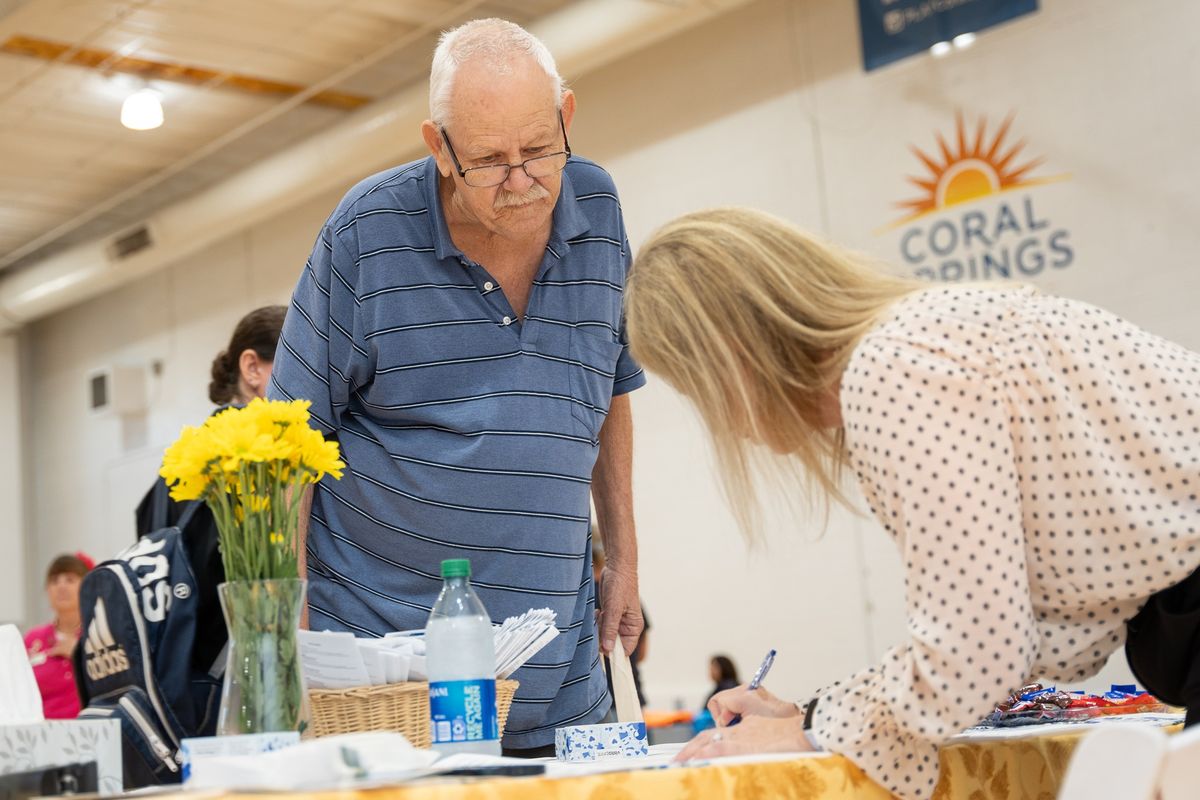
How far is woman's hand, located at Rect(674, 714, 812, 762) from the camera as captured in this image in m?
1.39

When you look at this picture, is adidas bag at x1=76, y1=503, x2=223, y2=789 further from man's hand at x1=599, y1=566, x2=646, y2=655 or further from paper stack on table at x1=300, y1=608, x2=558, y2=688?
paper stack on table at x1=300, y1=608, x2=558, y2=688

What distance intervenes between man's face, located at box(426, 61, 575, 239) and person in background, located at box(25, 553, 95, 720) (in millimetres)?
3220

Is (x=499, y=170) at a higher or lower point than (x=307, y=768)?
higher

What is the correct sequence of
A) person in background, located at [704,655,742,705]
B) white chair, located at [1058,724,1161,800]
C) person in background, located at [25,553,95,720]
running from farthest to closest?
person in background, located at [704,655,742,705]
person in background, located at [25,553,95,720]
white chair, located at [1058,724,1161,800]

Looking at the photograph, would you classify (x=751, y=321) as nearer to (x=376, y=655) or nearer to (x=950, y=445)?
(x=950, y=445)

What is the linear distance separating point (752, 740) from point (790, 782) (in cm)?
11

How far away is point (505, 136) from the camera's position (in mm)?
1828

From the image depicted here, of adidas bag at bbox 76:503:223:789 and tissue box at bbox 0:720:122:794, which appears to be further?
adidas bag at bbox 76:503:223:789

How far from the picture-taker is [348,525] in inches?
75.4

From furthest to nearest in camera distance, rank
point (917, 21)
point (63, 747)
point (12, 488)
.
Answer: point (12, 488)
point (917, 21)
point (63, 747)

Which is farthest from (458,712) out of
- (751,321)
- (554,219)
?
(554,219)

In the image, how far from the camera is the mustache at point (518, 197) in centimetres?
187

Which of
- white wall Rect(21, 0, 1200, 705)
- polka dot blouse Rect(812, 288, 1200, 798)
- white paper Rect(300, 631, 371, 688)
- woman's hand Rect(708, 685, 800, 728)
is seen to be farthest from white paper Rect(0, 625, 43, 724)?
white wall Rect(21, 0, 1200, 705)

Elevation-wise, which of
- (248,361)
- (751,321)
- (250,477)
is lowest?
(250,477)
